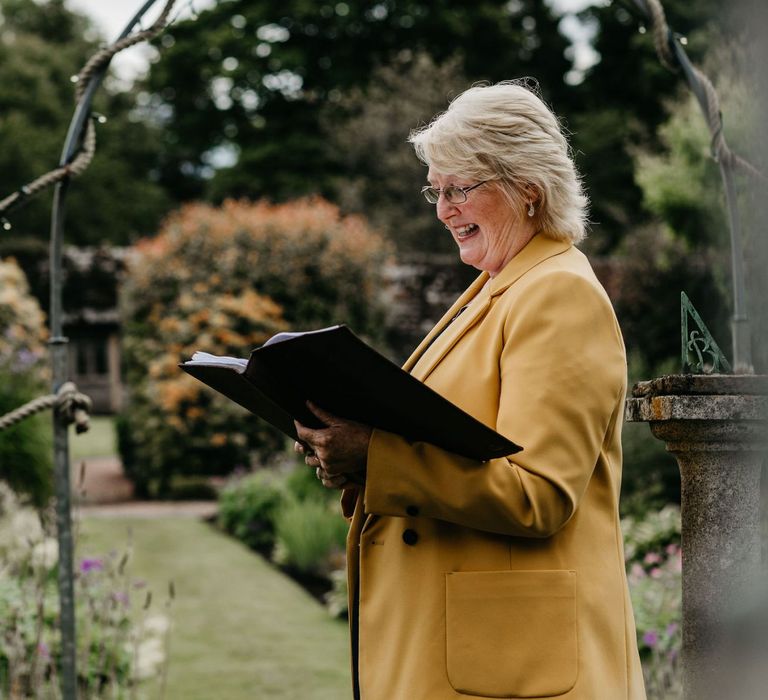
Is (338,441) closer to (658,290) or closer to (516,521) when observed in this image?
(516,521)

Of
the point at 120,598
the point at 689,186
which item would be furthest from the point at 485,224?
the point at 689,186

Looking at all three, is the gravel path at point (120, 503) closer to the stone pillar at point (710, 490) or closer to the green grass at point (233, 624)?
the green grass at point (233, 624)

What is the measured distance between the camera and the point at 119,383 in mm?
27312

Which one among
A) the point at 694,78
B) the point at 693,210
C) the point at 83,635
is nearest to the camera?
the point at 694,78

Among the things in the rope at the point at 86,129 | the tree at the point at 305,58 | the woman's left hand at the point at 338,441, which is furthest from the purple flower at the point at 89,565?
the tree at the point at 305,58

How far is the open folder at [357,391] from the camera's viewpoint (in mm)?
1531

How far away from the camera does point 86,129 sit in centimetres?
297

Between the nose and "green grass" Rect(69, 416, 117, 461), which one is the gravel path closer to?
"green grass" Rect(69, 416, 117, 461)

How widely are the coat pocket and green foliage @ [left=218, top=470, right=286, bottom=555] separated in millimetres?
7179

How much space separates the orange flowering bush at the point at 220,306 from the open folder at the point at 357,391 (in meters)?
10.1

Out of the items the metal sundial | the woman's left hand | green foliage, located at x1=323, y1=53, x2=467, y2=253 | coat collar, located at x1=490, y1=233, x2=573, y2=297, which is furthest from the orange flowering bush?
the woman's left hand

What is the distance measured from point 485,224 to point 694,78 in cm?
122

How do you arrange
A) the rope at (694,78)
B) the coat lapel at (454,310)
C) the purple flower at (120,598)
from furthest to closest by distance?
the purple flower at (120,598), the rope at (694,78), the coat lapel at (454,310)

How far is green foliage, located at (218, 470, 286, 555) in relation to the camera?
8.97 m
